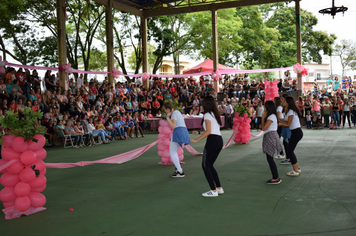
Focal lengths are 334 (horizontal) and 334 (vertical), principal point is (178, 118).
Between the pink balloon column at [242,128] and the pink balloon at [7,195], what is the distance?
823cm

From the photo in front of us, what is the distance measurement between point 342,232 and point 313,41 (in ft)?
124

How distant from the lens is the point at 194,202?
16.4ft

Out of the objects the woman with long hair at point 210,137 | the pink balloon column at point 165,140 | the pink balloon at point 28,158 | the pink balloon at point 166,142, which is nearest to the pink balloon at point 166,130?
the pink balloon column at point 165,140

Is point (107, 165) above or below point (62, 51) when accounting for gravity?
below

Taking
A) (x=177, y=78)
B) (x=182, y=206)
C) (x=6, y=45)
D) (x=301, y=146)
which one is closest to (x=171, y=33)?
(x=177, y=78)

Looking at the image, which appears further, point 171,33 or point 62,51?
point 171,33

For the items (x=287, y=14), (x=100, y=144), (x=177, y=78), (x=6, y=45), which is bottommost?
(x=100, y=144)

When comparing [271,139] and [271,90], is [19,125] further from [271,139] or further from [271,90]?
[271,90]

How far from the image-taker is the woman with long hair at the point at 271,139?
585 centimetres

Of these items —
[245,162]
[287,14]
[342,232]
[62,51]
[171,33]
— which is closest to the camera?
[342,232]

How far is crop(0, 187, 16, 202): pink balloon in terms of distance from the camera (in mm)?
4742

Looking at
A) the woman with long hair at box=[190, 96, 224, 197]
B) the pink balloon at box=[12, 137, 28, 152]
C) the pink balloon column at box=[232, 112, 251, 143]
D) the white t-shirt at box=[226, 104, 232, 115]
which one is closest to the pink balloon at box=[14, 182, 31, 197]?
the pink balloon at box=[12, 137, 28, 152]

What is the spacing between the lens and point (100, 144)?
1368 cm

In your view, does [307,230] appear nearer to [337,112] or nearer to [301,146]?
[301,146]
